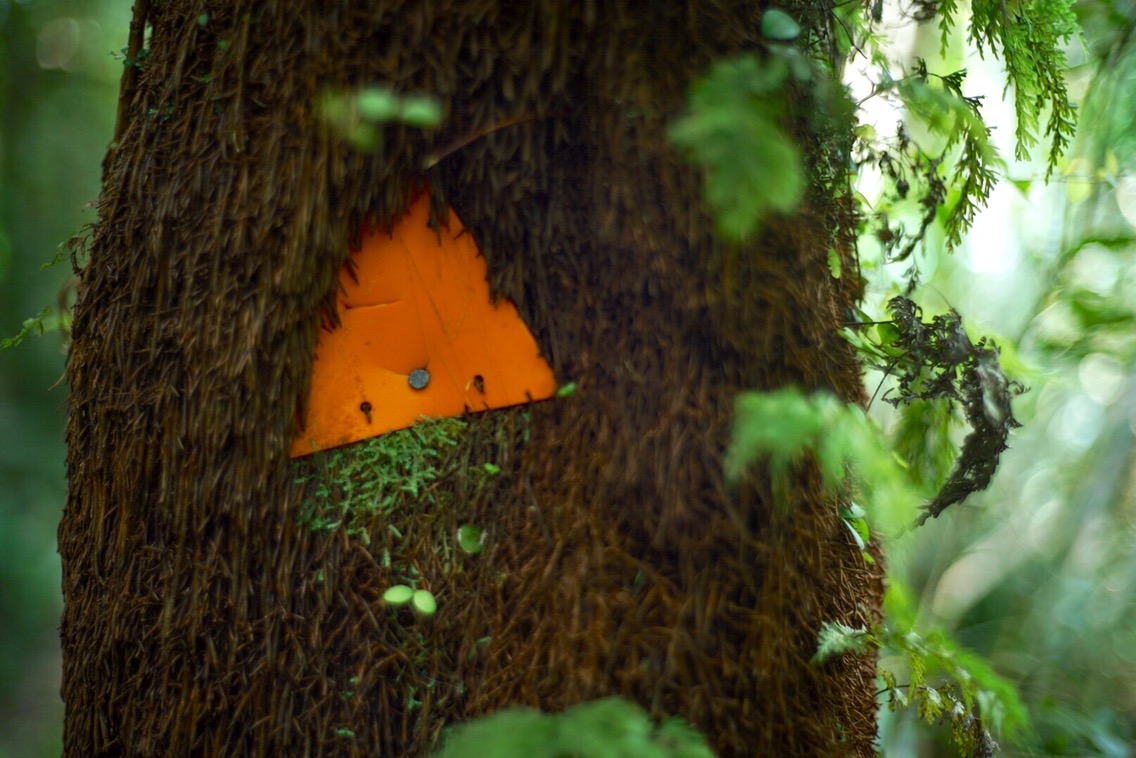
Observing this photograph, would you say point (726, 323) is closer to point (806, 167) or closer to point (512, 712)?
point (806, 167)

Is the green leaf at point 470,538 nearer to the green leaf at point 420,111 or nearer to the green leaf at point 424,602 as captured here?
the green leaf at point 424,602

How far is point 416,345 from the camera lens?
1025mm

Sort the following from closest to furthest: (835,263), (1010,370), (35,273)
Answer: (835,263) → (1010,370) → (35,273)

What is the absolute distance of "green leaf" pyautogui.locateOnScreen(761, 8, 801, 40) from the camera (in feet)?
3.04

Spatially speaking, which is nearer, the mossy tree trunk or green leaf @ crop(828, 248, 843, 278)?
the mossy tree trunk

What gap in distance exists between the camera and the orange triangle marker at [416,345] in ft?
3.32

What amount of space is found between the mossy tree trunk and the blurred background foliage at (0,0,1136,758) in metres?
0.38

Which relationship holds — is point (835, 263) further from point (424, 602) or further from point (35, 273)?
point (35, 273)

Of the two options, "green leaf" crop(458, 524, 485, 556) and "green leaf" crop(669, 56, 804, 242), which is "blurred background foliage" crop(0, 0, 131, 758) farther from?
"green leaf" crop(669, 56, 804, 242)

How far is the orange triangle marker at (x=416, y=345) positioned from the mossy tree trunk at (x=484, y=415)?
1.3 inches

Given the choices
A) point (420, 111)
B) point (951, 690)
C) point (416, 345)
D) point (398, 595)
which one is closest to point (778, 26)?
point (420, 111)

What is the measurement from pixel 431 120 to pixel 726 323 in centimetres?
47

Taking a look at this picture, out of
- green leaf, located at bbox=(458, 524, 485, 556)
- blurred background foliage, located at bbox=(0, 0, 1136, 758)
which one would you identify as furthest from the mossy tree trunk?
blurred background foliage, located at bbox=(0, 0, 1136, 758)

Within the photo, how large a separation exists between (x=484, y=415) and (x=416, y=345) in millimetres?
142
